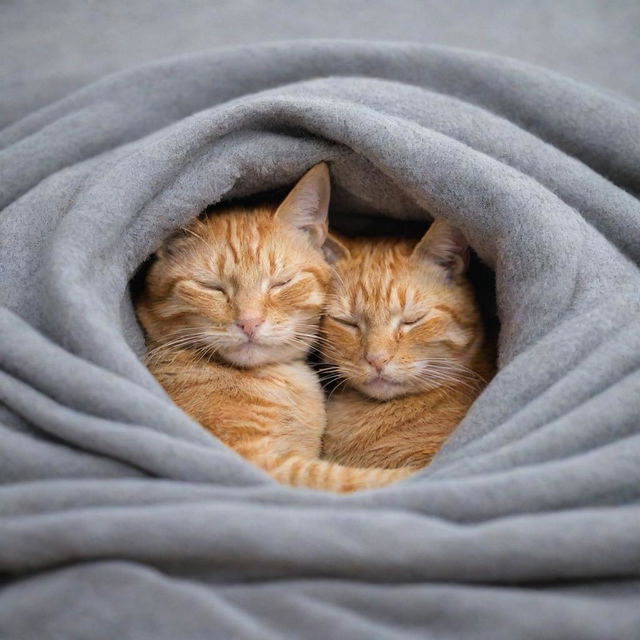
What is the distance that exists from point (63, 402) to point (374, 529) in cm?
67

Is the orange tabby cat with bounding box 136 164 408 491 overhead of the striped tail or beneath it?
overhead

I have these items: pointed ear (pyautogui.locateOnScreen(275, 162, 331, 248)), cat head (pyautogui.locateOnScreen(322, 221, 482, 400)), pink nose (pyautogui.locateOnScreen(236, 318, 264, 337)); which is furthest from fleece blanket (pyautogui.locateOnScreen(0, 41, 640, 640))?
pink nose (pyautogui.locateOnScreen(236, 318, 264, 337))

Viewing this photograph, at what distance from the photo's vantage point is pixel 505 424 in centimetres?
135

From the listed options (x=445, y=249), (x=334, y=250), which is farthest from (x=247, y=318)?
(x=445, y=249)

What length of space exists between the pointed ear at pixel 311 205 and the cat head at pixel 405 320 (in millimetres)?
76

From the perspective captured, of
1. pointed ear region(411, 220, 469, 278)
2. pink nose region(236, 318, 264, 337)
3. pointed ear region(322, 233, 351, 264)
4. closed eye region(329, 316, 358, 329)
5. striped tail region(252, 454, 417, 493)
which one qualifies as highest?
pointed ear region(411, 220, 469, 278)

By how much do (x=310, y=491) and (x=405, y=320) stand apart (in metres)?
0.77

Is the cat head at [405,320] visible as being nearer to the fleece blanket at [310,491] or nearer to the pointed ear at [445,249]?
the pointed ear at [445,249]

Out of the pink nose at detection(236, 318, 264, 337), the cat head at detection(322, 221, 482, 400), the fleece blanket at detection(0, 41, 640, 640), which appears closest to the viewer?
the fleece blanket at detection(0, 41, 640, 640)

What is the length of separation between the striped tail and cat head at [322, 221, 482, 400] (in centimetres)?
31

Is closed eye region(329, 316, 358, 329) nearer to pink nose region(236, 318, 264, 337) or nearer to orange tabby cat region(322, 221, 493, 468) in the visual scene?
orange tabby cat region(322, 221, 493, 468)

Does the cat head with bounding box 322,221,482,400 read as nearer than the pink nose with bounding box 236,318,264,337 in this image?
No

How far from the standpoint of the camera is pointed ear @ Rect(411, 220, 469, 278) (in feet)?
6.12

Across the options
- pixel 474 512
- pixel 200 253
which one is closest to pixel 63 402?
pixel 200 253
